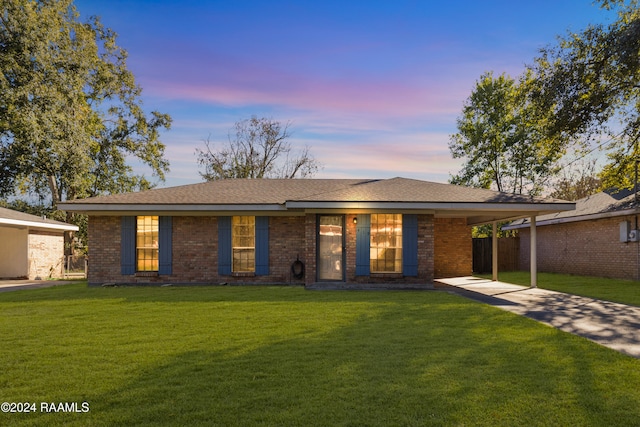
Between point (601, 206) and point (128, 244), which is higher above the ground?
point (601, 206)

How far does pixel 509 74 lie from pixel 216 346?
3272 centimetres

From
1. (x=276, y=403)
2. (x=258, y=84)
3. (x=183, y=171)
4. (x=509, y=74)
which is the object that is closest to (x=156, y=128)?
(x=183, y=171)

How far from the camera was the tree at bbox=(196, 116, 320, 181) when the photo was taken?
3616 centimetres

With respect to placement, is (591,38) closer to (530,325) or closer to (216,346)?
(530,325)

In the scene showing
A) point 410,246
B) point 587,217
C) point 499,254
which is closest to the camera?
point 410,246

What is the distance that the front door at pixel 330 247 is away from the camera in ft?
46.9

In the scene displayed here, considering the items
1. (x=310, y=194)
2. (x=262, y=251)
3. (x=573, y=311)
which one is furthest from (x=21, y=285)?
(x=573, y=311)

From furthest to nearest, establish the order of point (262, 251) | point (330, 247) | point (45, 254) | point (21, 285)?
point (45, 254) → point (21, 285) → point (262, 251) → point (330, 247)

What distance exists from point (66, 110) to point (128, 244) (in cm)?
1456

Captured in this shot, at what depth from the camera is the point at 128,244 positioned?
49.3 ft

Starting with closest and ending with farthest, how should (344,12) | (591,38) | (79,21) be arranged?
1. (344,12)
2. (591,38)
3. (79,21)

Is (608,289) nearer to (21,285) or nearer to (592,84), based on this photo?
(592,84)

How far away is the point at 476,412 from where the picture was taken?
4062mm

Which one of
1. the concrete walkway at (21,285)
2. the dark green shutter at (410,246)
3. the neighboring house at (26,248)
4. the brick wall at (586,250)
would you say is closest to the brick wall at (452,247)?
the dark green shutter at (410,246)
